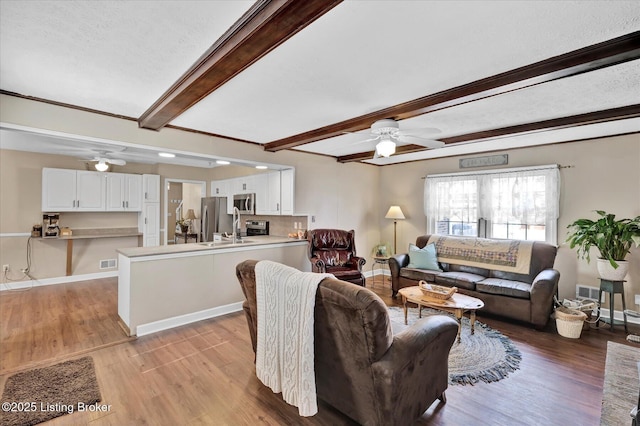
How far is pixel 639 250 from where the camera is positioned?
12.5 feet

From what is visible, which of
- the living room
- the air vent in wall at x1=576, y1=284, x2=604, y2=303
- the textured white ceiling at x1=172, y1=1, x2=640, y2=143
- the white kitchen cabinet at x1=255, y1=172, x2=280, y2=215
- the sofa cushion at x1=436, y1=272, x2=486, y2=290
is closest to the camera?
the textured white ceiling at x1=172, y1=1, x2=640, y2=143

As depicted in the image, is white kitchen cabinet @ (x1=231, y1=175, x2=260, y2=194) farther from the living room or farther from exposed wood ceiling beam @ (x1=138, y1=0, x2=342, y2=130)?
exposed wood ceiling beam @ (x1=138, y1=0, x2=342, y2=130)

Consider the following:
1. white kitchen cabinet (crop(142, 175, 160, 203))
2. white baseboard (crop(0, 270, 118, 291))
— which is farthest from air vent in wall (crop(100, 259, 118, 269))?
white kitchen cabinet (crop(142, 175, 160, 203))

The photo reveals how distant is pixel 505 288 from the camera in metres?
3.94

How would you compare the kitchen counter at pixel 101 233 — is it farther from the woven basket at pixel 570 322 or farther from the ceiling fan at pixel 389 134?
the woven basket at pixel 570 322

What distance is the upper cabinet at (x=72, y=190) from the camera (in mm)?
5402

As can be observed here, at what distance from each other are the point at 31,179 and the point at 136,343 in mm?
4347

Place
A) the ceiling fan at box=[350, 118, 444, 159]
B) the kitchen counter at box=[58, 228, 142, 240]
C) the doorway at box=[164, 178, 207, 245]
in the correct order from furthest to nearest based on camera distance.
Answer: the doorway at box=[164, 178, 207, 245] < the kitchen counter at box=[58, 228, 142, 240] < the ceiling fan at box=[350, 118, 444, 159]

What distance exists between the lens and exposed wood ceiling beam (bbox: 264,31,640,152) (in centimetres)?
189

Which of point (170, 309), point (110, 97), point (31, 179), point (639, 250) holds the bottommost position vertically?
point (170, 309)

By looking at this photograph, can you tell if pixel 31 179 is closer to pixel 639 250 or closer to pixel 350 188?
pixel 350 188

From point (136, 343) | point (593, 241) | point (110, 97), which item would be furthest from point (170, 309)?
point (593, 241)

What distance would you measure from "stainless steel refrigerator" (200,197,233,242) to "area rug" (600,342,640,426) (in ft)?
20.3

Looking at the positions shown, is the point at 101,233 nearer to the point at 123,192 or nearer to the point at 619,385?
the point at 123,192
